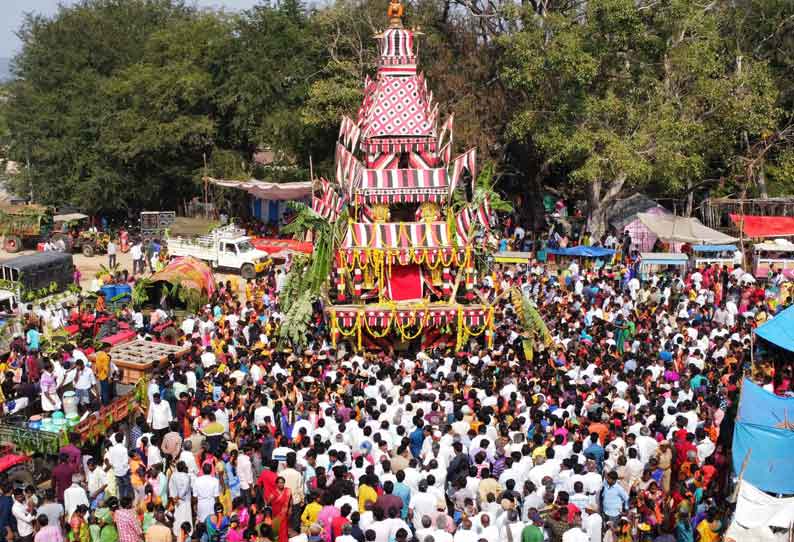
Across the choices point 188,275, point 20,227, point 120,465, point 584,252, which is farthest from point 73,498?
point 20,227

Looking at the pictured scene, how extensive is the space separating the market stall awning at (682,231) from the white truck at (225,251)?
11.9 m

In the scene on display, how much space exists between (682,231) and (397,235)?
12.2 meters

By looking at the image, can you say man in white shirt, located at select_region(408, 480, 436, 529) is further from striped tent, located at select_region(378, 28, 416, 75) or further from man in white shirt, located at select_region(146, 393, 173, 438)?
striped tent, located at select_region(378, 28, 416, 75)

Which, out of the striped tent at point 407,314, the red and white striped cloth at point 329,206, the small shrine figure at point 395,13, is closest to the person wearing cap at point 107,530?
the striped tent at point 407,314

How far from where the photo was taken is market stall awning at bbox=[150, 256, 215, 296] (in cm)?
2259

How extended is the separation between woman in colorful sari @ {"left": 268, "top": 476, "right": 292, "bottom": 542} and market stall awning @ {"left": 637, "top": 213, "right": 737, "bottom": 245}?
62.7ft

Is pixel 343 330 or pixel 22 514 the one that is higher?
pixel 343 330

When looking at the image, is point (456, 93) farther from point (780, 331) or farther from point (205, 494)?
point (205, 494)

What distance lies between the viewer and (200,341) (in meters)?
18.4

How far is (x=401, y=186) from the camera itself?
1917 cm

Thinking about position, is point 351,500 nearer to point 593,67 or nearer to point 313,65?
point 593,67

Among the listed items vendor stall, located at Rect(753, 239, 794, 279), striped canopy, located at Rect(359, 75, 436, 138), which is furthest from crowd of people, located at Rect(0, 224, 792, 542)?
vendor stall, located at Rect(753, 239, 794, 279)

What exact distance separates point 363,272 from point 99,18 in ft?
92.1

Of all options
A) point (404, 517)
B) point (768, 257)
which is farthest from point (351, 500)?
point (768, 257)
